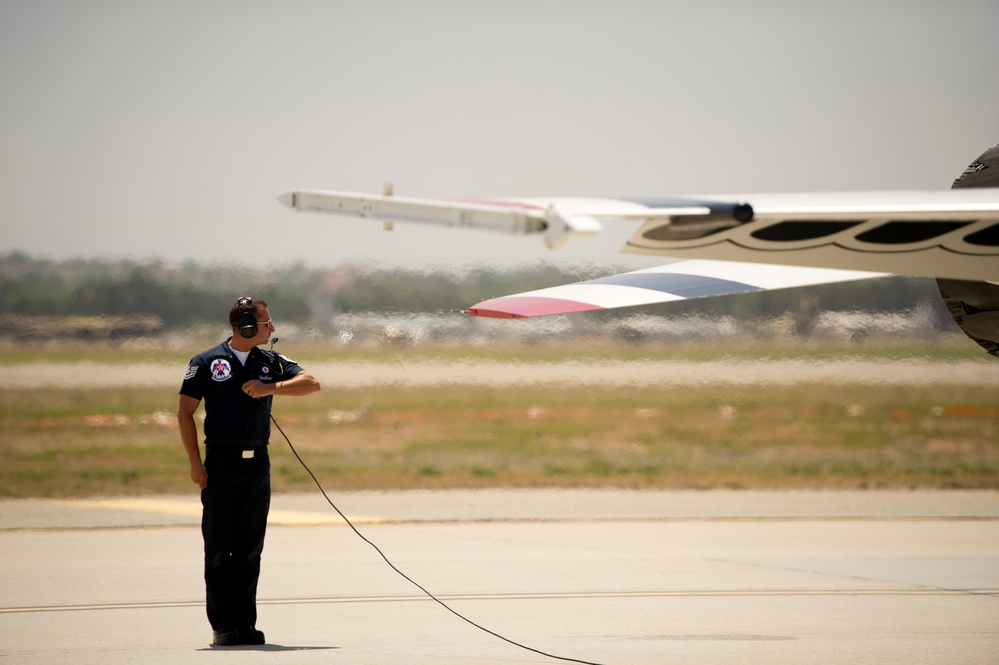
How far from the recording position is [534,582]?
852 cm

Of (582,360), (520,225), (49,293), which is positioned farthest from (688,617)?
(49,293)

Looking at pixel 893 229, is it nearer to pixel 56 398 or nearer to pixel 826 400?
pixel 826 400

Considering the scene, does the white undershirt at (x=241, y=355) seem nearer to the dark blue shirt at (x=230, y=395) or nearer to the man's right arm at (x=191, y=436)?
the dark blue shirt at (x=230, y=395)

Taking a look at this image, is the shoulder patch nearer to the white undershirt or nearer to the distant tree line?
the white undershirt

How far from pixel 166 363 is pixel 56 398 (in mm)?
1671

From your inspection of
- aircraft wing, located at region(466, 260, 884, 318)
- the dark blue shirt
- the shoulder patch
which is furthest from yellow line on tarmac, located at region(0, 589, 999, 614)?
Result: aircraft wing, located at region(466, 260, 884, 318)

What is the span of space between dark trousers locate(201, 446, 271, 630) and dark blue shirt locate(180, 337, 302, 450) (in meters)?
0.10

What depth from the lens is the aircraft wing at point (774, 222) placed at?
3586mm

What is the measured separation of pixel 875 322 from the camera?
1650 cm

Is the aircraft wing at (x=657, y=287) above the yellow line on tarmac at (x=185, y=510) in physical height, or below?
above

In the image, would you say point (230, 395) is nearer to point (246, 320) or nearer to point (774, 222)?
point (246, 320)

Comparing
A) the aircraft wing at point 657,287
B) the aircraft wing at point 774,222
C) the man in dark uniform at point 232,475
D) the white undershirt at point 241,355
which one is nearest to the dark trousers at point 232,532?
the man in dark uniform at point 232,475

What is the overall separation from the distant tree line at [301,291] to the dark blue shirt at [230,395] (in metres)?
10.6

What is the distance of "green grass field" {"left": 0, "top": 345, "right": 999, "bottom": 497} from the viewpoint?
648 inches
